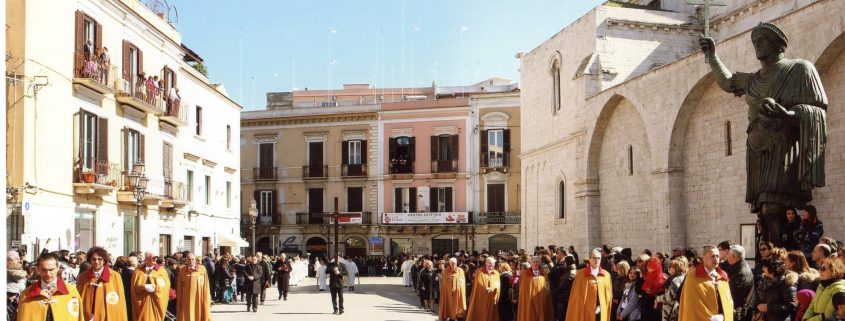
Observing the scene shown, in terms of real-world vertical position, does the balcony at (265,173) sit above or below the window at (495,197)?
above

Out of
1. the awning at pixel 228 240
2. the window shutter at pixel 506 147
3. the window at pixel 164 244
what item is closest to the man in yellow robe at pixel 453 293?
the window at pixel 164 244

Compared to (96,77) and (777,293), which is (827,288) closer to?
(777,293)

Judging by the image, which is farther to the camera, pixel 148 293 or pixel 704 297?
pixel 148 293

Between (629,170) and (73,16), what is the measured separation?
1481 cm

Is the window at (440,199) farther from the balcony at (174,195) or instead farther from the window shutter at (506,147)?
the balcony at (174,195)

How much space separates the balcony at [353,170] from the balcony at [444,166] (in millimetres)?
3765

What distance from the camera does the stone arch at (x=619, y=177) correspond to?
25484mm

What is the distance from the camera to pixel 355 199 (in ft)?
171

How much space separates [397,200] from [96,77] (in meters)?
29.1

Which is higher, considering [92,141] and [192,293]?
[92,141]

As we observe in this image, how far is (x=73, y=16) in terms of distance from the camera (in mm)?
22844

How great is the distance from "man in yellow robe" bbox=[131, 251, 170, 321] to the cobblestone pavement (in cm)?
735

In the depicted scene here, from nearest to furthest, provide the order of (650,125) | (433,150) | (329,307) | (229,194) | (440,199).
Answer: (650,125) < (329,307) < (229,194) < (440,199) < (433,150)

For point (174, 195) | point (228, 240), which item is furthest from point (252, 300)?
point (228, 240)
